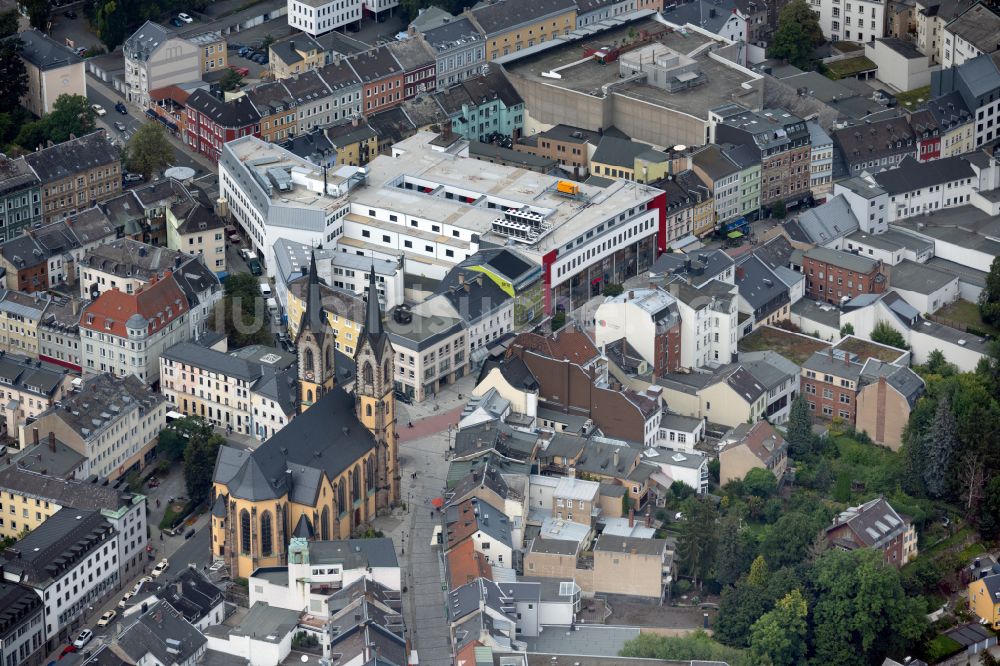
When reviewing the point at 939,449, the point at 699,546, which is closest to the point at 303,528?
the point at 699,546

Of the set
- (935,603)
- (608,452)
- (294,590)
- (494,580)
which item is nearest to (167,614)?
(294,590)

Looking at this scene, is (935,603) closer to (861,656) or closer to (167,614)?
(861,656)

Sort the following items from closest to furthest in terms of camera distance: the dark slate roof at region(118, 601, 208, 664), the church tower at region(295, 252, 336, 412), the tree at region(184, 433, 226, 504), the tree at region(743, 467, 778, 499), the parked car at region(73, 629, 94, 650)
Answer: the dark slate roof at region(118, 601, 208, 664) < the parked car at region(73, 629, 94, 650) < the church tower at region(295, 252, 336, 412) < the tree at region(743, 467, 778, 499) < the tree at region(184, 433, 226, 504)

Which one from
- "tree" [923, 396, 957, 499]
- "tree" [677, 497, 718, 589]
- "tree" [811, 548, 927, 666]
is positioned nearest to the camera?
"tree" [811, 548, 927, 666]

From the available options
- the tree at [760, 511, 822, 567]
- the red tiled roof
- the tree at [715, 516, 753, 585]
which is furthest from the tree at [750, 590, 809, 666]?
the red tiled roof

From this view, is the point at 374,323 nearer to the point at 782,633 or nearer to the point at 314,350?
the point at 314,350

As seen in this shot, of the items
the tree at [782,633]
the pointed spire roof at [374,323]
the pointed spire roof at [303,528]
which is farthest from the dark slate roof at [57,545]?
the tree at [782,633]

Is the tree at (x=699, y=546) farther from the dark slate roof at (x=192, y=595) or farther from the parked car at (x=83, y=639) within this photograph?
the parked car at (x=83, y=639)

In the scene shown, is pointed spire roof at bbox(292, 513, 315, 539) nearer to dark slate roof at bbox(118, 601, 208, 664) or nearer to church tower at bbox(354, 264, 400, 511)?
church tower at bbox(354, 264, 400, 511)
